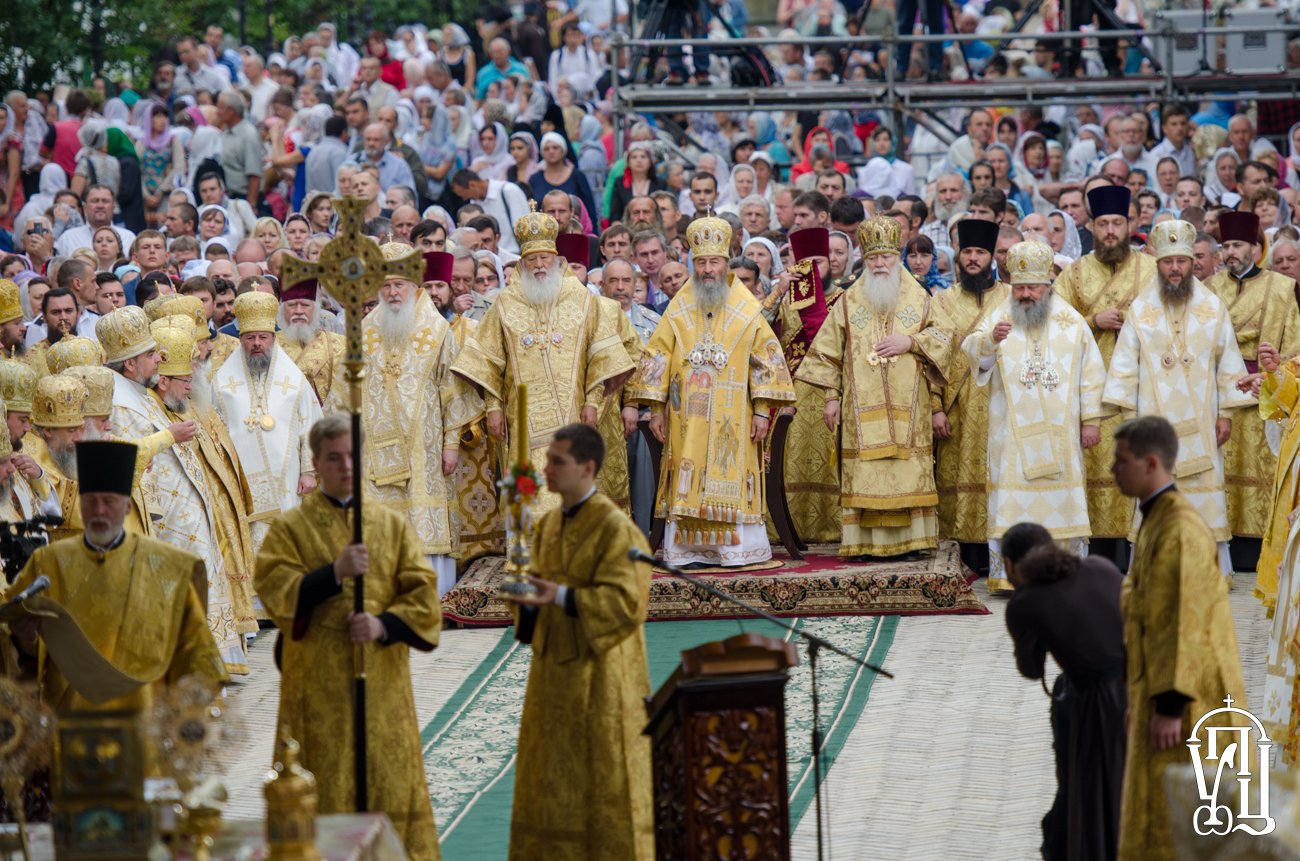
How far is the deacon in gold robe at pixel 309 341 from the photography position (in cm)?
1276

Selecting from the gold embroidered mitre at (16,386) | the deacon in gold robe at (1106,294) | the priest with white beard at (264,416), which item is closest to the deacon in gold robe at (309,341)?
the priest with white beard at (264,416)

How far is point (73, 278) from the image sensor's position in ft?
45.2

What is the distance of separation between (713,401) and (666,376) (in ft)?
1.06

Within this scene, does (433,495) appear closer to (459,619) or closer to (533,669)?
(459,619)

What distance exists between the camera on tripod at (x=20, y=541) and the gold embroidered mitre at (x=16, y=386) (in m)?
1.16

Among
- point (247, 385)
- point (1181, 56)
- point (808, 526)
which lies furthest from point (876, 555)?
point (1181, 56)

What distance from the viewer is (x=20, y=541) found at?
8.02m

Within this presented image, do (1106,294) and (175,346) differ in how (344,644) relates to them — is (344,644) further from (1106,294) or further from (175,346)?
(1106,294)

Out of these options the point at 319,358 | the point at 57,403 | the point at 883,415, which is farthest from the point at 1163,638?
the point at 319,358

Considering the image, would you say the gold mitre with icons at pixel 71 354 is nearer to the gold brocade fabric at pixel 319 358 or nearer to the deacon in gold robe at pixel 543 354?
the gold brocade fabric at pixel 319 358

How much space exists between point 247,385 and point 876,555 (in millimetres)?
3755

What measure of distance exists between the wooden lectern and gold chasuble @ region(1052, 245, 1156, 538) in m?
6.23

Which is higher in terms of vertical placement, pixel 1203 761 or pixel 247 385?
pixel 247 385

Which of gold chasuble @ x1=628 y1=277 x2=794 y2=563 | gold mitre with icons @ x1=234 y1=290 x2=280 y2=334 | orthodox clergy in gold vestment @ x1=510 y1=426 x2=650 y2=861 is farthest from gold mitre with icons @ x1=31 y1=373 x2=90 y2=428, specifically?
gold chasuble @ x1=628 y1=277 x2=794 y2=563
